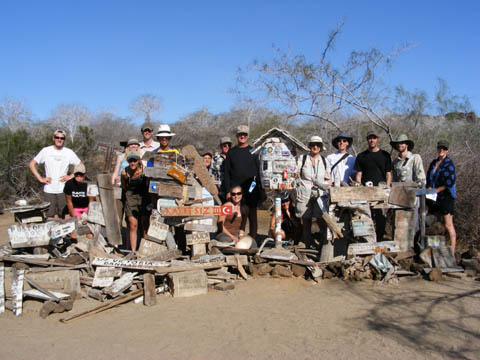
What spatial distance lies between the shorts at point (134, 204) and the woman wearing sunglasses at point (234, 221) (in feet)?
4.68

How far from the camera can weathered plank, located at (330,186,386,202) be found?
20.4ft

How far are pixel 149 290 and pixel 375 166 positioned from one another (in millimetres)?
4112

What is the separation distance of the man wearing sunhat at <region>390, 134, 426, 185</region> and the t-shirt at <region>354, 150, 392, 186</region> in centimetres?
26

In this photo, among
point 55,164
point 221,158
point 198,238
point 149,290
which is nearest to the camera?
point 149,290

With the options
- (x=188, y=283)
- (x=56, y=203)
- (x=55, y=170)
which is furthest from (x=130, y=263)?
(x=55, y=170)

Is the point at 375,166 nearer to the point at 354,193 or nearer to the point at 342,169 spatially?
the point at 342,169

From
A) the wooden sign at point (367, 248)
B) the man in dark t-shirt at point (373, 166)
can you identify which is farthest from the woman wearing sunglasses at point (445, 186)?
the wooden sign at point (367, 248)

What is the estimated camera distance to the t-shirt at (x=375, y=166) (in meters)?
6.78

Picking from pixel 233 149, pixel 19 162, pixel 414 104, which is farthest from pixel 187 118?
pixel 233 149

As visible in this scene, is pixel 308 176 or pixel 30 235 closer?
pixel 30 235

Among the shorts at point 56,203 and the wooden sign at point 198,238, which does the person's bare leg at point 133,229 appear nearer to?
the wooden sign at point 198,238

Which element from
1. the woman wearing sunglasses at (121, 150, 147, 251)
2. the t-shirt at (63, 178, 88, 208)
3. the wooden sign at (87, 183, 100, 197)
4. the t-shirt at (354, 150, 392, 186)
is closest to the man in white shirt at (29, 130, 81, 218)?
the t-shirt at (63, 178, 88, 208)

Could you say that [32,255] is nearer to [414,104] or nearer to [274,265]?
[274,265]

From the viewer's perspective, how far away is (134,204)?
6848 millimetres
